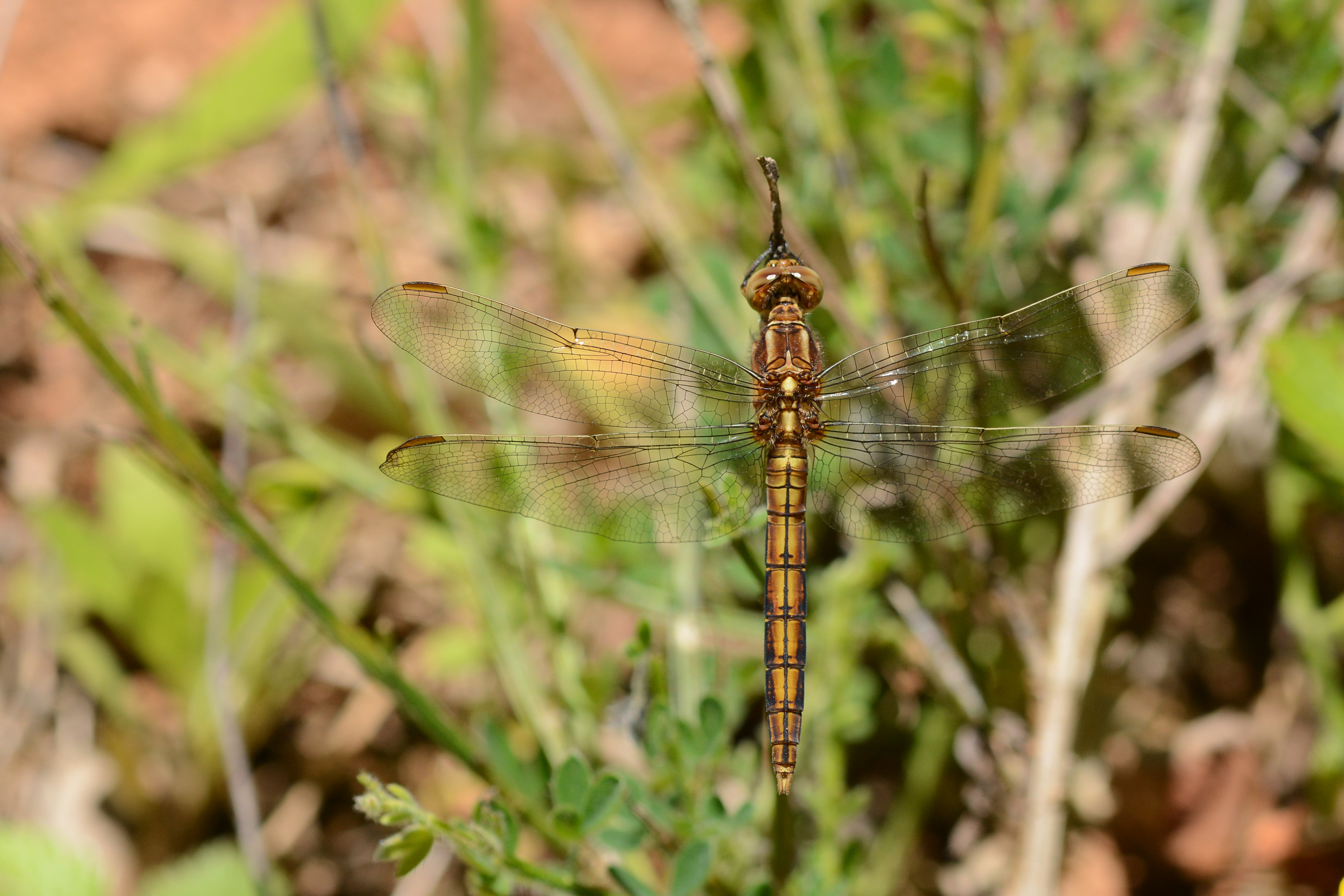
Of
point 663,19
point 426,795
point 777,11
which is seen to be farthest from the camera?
point 663,19

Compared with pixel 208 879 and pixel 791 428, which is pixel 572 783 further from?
pixel 208 879

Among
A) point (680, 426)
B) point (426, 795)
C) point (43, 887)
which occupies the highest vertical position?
point (680, 426)

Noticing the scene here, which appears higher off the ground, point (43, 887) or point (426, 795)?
point (426, 795)

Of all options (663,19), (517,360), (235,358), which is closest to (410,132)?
(663,19)

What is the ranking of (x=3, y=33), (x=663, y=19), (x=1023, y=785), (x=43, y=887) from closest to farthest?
1. (x=43, y=887)
2. (x=1023, y=785)
3. (x=3, y=33)
4. (x=663, y=19)

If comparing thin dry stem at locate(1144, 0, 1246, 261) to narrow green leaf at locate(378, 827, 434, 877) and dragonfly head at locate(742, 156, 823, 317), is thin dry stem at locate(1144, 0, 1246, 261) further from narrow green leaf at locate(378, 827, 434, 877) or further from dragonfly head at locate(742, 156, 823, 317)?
narrow green leaf at locate(378, 827, 434, 877)

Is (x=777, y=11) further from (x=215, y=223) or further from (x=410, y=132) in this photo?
(x=215, y=223)

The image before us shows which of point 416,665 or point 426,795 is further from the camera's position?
point 416,665

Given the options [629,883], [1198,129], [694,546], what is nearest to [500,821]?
[629,883]
